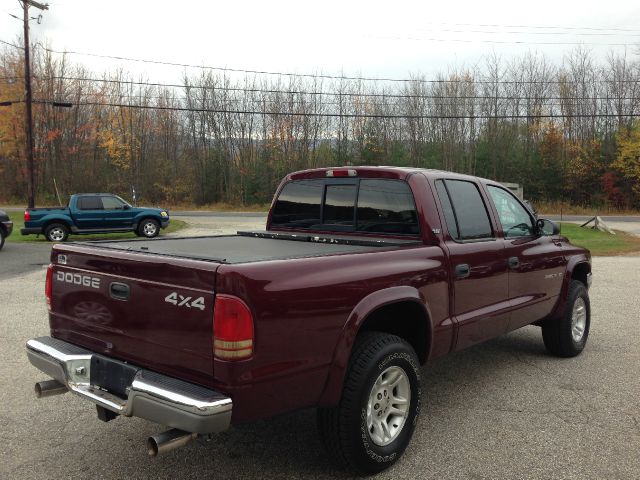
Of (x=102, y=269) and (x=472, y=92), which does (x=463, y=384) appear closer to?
(x=102, y=269)

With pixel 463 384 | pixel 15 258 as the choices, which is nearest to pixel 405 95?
pixel 15 258

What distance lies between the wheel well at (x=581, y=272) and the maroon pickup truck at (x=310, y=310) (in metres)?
1.21

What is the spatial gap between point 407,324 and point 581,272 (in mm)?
3080

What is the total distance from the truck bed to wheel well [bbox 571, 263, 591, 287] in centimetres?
271

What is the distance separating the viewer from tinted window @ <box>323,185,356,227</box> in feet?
14.5

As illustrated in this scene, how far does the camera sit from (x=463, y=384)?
4750mm

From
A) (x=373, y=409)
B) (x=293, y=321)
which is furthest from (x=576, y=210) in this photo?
(x=293, y=321)

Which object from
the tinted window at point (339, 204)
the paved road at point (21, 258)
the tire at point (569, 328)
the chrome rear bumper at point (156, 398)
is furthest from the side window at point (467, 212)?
the paved road at point (21, 258)

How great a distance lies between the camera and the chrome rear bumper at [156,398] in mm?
2404

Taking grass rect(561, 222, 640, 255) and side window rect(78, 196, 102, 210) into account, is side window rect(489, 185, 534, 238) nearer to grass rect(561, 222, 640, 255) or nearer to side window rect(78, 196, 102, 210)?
grass rect(561, 222, 640, 255)

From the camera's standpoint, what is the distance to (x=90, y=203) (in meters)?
18.6

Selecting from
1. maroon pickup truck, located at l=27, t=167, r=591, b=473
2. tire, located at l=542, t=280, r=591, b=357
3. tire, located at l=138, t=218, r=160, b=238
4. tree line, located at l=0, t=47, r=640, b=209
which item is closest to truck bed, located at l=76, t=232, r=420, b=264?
maroon pickup truck, located at l=27, t=167, r=591, b=473

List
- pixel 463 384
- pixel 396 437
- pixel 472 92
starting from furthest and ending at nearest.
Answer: pixel 472 92 < pixel 463 384 < pixel 396 437

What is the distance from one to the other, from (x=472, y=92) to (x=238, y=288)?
1699 inches
